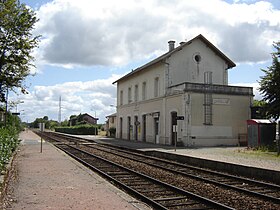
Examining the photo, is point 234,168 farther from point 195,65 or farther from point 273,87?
point 195,65

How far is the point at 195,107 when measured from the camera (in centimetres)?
3058

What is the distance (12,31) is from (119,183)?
1042cm

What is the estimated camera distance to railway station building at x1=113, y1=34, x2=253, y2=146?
100ft

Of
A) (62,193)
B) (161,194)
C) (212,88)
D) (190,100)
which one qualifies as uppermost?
(212,88)

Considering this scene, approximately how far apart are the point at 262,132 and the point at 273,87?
3195 millimetres

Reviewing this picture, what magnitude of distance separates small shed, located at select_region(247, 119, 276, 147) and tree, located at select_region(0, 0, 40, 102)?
1533cm

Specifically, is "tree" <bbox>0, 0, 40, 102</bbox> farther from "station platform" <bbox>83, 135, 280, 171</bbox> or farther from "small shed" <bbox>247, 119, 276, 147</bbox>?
"small shed" <bbox>247, 119, 276, 147</bbox>

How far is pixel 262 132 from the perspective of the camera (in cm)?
2638

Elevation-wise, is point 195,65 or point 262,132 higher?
point 195,65

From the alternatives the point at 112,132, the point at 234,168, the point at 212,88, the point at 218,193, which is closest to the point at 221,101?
the point at 212,88

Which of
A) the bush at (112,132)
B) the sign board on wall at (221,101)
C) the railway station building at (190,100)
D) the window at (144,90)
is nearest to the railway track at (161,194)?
the railway station building at (190,100)

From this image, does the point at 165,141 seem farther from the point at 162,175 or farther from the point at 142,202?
the point at 142,202

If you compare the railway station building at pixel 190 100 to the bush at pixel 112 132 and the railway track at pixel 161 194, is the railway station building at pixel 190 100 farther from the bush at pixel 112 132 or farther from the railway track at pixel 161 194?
the railway track at pixel 161 194

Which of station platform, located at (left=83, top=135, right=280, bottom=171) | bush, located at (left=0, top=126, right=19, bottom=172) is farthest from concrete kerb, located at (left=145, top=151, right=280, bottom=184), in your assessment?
bush, located at (left=0, top=126, right=19, bottom=172)
